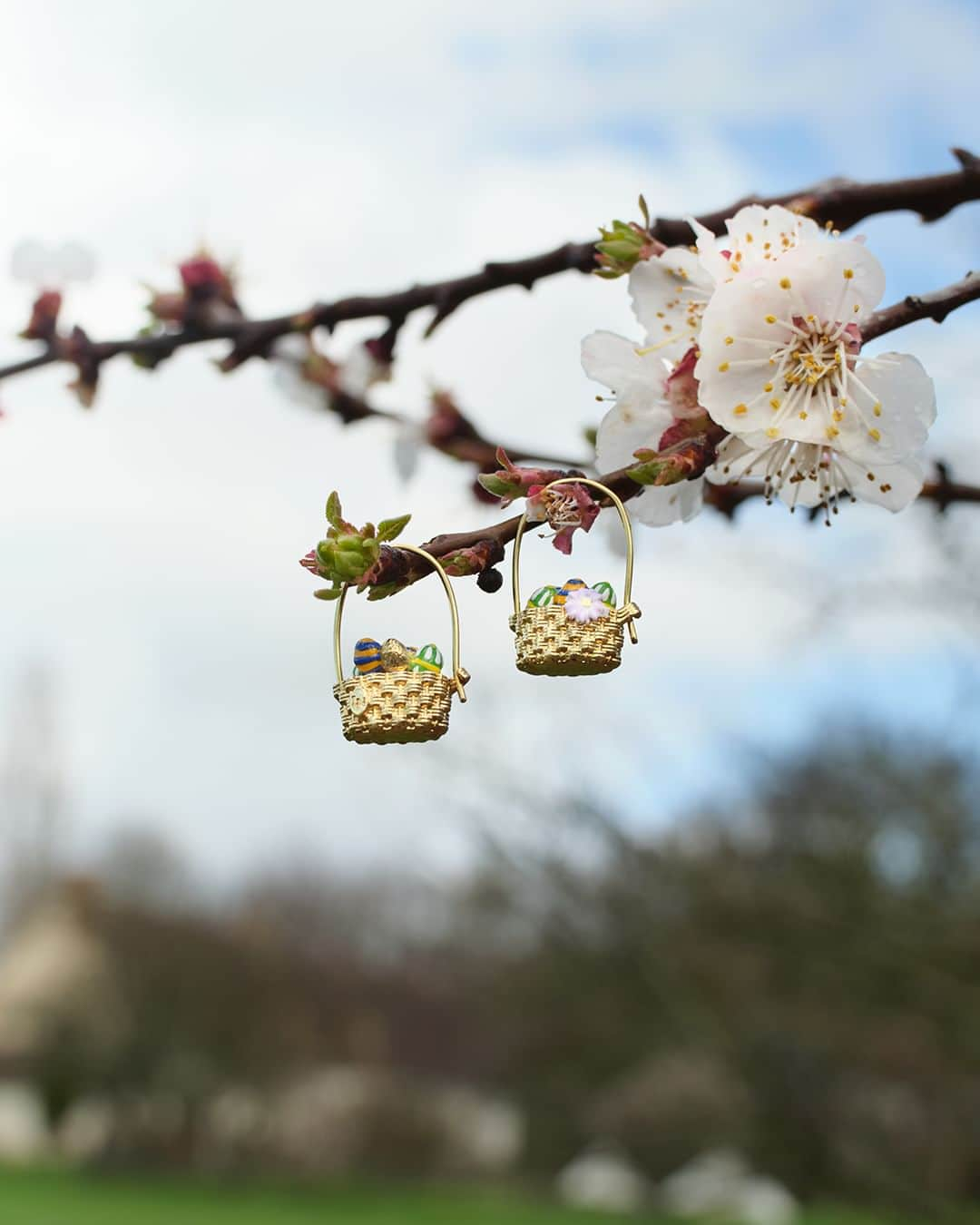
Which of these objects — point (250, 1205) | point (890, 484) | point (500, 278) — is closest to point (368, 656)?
point (890, 484)

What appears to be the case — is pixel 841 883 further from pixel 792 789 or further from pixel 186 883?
pixel 186 883

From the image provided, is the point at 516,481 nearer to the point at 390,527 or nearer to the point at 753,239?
the point at 390,527

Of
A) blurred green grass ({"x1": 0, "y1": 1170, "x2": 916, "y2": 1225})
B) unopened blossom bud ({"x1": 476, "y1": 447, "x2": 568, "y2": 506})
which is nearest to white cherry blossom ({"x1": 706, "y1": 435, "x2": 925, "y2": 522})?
unopened blossom bud ({"x1": 476, "y1": 447, "x2": 568, "y2": 506})

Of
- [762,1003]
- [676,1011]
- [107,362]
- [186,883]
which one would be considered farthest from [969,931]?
[186,883]

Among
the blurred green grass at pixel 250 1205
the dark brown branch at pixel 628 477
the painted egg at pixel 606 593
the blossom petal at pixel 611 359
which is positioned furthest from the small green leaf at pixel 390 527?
the blurred green grass at pixel 250 1205

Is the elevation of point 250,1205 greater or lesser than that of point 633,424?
lesser

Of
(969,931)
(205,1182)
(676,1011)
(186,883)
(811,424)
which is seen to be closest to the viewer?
(811,424)

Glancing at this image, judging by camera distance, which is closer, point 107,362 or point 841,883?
point 107,362
